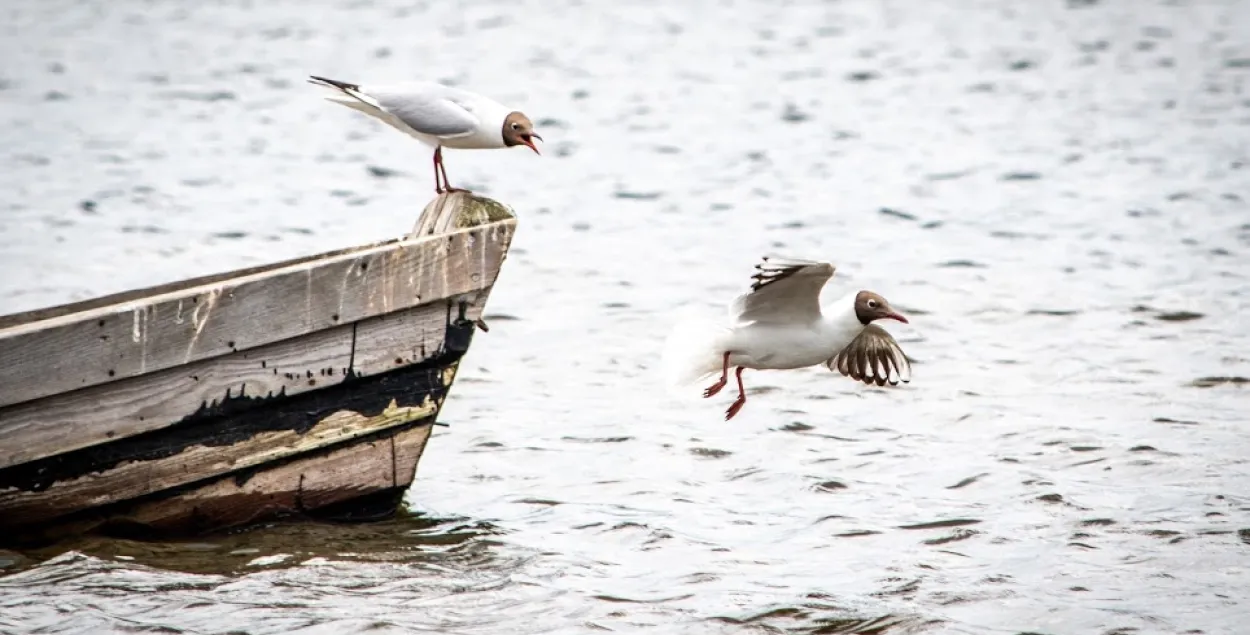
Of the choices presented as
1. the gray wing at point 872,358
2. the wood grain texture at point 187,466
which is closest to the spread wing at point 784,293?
the gray wing at point 872,358

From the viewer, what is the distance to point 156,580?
6.16 meters

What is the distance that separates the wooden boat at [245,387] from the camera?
19.2ft

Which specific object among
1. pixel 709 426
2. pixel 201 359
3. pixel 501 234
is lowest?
Result: pixel 709 426

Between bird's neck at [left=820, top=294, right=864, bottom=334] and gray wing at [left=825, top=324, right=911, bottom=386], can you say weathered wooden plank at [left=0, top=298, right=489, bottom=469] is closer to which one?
bird's neck at [left=820, top=294, right=864, bottom=334]

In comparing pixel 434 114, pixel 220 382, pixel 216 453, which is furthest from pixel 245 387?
pixel 434 114

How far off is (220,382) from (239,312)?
29 centimetres

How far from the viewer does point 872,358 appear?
742cm

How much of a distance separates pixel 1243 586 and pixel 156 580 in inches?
176

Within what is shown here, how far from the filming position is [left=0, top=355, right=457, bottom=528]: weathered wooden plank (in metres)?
5.95

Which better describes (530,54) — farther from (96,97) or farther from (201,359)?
(201,359)

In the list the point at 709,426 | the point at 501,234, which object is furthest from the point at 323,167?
the point at 501,234

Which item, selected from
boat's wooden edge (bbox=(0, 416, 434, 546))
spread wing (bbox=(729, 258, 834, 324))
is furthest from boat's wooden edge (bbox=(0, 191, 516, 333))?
spread wing (bbox=(729, 258, 834, 324))

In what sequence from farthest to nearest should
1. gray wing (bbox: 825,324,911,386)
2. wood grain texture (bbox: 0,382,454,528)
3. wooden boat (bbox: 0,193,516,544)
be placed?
gray wing (bbox: 825,324,911,386), wood grain texture (bbox: 0,382,454,528), wooden boat (bbox: 0,193,516,544)

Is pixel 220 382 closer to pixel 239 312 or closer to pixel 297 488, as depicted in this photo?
pixel 239 312
